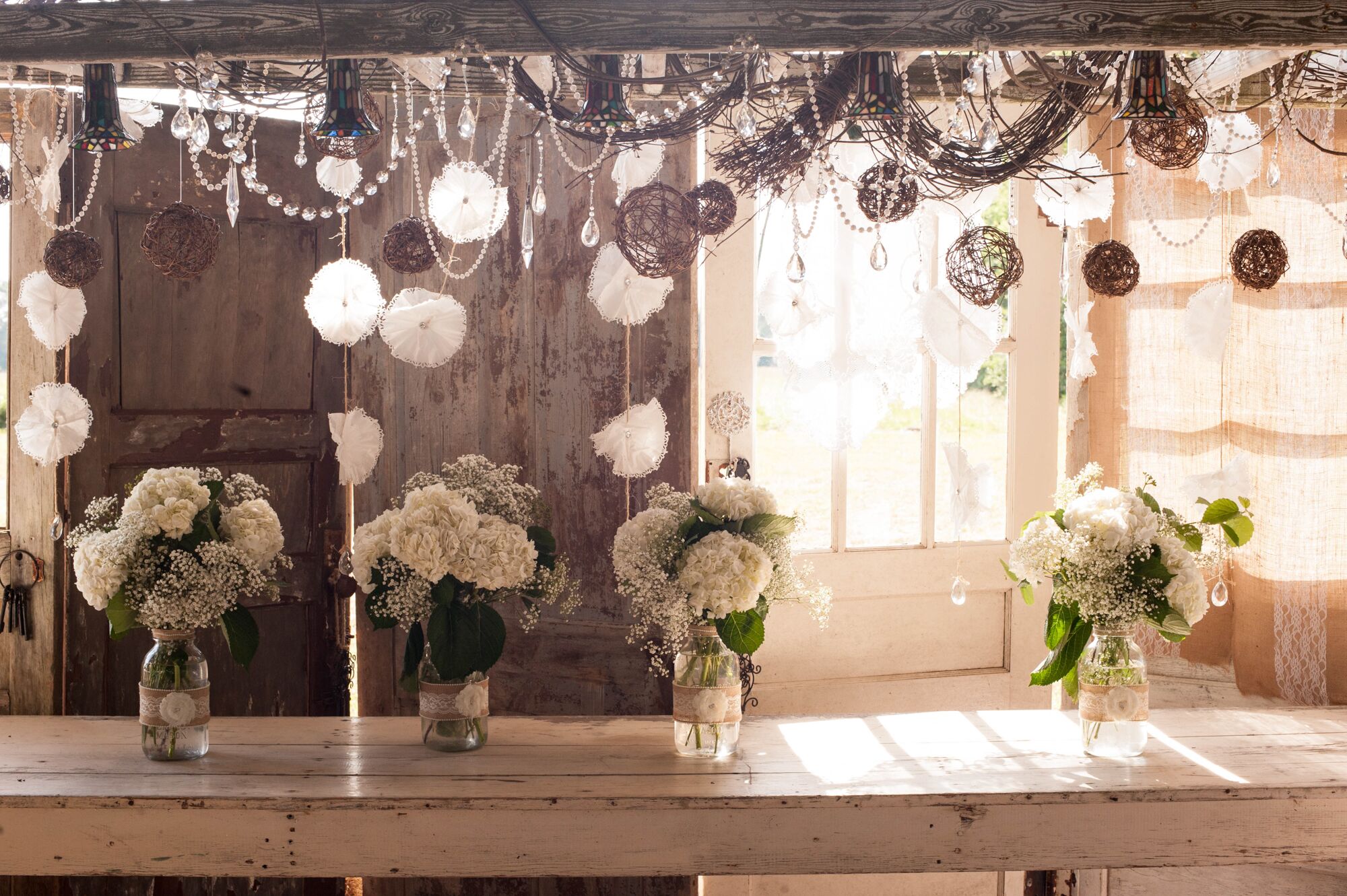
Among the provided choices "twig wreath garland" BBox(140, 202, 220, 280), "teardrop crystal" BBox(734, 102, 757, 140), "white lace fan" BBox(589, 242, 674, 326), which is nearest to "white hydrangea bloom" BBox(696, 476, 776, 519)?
"white lace fan" BBox(589, 242, 674, 326)

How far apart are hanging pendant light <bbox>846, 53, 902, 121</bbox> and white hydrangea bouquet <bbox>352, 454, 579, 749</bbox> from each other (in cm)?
90

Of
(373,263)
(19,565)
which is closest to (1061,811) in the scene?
(373,263)

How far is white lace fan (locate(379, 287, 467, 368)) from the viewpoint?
2.28 meters

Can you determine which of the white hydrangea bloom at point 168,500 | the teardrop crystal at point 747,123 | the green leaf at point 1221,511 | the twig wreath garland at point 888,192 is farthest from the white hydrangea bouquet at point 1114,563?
the white hydrangea bloom at point 168,500

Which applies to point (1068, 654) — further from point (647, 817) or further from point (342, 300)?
point (342, 300)

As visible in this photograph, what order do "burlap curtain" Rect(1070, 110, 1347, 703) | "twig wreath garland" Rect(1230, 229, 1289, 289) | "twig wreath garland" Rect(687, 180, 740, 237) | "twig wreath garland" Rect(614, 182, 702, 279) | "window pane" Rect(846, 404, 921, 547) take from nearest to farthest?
"twig wreath garland" Rect(614, 182, 702, 279) < "twig wreath garland" Rect(687, 180, 740, 237) < "twig wreath garland" Rect(1230, 229, 1289, 289) < "burlap curtain" Rect(1070, 110, 1347, 703) < "window pane" Rect(846, 404, 921, 547)

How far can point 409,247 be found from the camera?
2195mm

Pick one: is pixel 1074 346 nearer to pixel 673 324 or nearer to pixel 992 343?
pixel 992 343

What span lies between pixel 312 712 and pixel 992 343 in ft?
6.13

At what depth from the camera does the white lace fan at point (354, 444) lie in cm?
248

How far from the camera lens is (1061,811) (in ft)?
5.83

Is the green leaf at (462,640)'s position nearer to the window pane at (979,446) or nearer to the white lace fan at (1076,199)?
the window pane at (979,446)

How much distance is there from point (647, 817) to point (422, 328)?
1131 millimetres

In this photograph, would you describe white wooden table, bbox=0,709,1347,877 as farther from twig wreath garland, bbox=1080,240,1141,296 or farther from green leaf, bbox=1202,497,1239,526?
twig wreath garland, bbox=1080,240,1141,296
